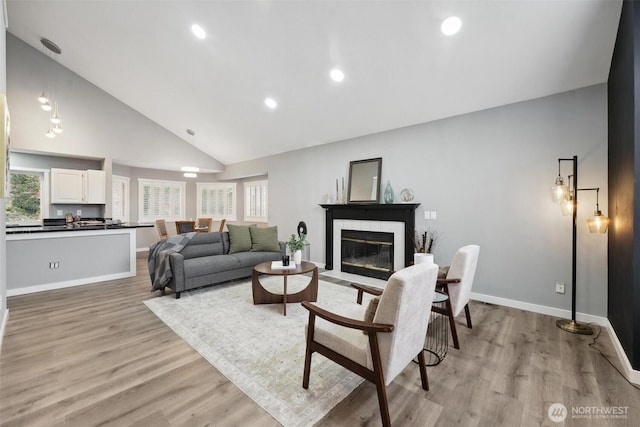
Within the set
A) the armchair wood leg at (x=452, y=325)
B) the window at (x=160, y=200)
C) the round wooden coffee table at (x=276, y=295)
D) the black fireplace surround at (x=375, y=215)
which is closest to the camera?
the armchair wood leg at (x=452, y=325)

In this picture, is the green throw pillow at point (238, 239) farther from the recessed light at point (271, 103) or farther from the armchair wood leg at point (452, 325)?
the armchair wood leg at point (452, 325)

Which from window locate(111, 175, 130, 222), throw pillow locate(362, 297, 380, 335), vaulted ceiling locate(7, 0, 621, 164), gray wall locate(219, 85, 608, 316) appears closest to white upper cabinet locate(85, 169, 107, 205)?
→ window locate(111, 175, 130, 222)

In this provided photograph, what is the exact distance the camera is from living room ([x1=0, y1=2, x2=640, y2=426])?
121 inches

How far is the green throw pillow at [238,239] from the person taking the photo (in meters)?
4.82

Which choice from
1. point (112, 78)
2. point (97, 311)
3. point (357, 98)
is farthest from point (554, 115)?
point (112, 78)

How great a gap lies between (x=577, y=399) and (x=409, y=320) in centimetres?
142

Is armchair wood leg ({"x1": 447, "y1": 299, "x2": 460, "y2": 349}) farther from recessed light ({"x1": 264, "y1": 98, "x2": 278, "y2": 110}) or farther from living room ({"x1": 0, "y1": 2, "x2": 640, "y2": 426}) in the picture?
recessed light ({"x1": 264, "y1": 98, "x2": 278, "y2": 110})

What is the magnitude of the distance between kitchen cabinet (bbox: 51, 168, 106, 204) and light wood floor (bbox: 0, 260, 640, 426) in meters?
3.66

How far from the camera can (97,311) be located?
335 cm

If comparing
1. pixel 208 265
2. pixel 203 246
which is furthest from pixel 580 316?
pixel 203 246

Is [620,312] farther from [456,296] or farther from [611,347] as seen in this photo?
[456,296]

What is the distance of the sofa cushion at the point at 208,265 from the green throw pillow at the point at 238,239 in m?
0.36

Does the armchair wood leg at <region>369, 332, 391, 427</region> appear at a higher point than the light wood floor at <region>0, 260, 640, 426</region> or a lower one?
higher

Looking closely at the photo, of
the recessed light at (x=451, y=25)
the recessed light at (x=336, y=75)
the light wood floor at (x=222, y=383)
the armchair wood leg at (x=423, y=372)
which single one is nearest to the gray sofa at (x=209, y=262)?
the light wood floor at (x=222, y=383)
